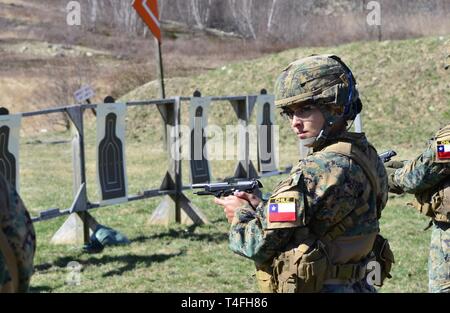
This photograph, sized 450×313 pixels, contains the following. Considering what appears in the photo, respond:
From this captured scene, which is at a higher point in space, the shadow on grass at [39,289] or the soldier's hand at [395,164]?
the soldier's hand at [395,164]

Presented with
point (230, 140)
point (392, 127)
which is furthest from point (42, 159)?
point (392, 127)

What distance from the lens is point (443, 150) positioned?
182 inches

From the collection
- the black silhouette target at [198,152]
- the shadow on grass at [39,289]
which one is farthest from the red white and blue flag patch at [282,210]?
the black silhouette target at [198,152]

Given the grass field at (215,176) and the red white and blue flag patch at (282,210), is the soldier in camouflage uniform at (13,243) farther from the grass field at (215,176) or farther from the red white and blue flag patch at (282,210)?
the grass field at (215,176)

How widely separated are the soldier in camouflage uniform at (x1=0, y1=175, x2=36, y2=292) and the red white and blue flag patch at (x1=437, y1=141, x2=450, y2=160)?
9.03 feet

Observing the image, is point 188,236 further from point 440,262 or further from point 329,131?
point 329,131

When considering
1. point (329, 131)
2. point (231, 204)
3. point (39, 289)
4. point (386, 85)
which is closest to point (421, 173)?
point (329, 131)

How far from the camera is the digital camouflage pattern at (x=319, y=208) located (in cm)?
343

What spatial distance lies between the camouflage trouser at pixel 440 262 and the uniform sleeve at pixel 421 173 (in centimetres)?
31

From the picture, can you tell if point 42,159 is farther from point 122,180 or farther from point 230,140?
point 122,180

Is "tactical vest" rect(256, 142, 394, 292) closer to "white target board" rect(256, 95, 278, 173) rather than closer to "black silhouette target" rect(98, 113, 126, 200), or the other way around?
"black silhouette target" rect(98, 113, 126, 200)

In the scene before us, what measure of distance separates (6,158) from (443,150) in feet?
14.5

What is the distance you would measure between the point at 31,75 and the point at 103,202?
1032 inches
